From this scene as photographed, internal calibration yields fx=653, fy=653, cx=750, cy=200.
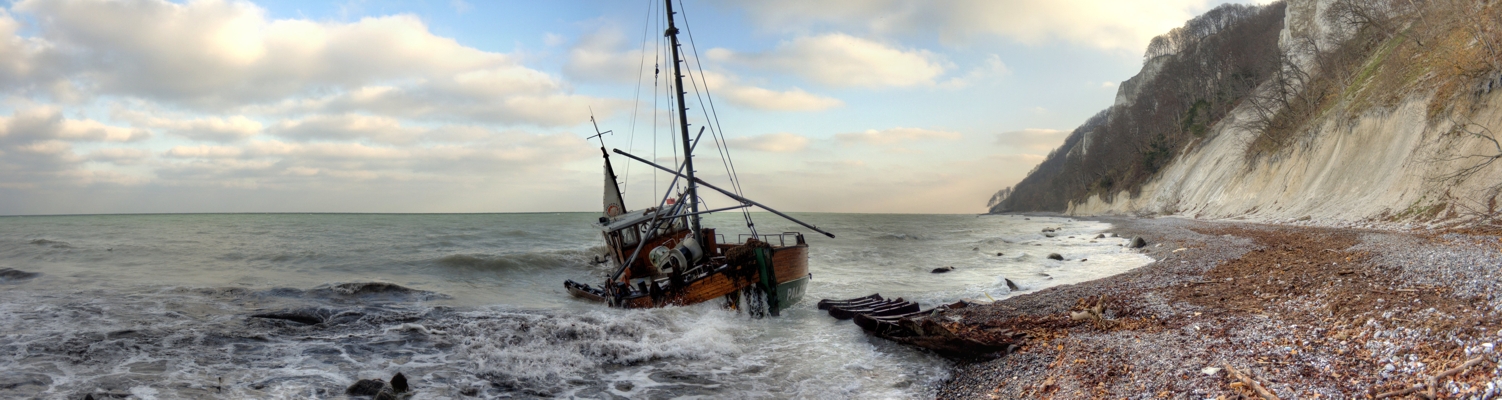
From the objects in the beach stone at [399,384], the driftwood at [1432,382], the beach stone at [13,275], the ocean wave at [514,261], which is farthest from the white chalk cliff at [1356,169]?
the beach stone at [13,275]

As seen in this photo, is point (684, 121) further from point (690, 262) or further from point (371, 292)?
point (371, 292)

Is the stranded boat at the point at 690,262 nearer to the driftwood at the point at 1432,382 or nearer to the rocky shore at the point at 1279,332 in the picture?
the rocky shore at the point at 1279,332

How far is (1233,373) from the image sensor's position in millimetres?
5988

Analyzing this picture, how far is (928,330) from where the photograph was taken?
10078 millimetres

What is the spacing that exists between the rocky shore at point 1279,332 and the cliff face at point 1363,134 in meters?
9.65

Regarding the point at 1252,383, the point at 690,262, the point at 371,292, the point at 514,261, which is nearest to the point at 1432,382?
the point at 1252,383

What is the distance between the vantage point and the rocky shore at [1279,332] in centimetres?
545

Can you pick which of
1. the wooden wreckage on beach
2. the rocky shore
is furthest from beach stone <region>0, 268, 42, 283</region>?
→ the rocky shore

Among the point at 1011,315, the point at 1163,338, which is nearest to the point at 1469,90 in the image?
the point at 1011,315

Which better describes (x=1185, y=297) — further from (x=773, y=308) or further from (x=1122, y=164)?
(x=1122, y=164)

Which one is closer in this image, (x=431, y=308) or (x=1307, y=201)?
(x=431, y=308)

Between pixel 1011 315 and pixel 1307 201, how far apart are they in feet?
85.4

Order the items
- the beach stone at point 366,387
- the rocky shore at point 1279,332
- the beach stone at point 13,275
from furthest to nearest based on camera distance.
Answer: the beach stone at point 13,275, the beach stone at point 366,387, the rocky shore at point 1279,332

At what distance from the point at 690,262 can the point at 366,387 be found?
29.2ft
